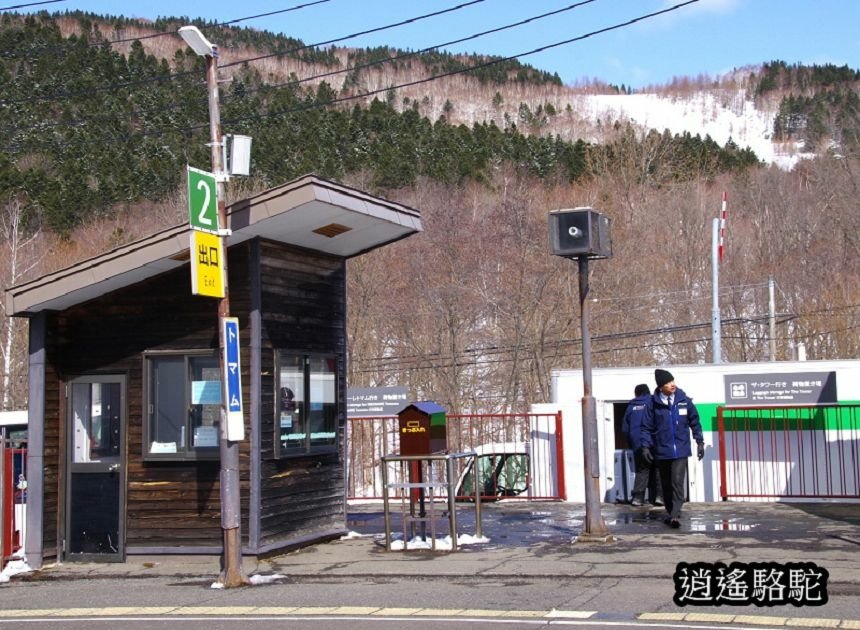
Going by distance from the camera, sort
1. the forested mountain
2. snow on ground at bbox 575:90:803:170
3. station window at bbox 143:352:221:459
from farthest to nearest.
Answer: snow on ground at bbox 575:90:803:170 < the forested mountain < station window at bbox 143:352:221:459

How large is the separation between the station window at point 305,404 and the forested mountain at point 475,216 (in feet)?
85.4

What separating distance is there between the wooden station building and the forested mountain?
26331mm

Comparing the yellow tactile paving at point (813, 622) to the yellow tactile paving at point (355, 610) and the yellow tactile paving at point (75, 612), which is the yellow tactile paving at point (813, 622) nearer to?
the yellow tactile paving at point (355, 610)

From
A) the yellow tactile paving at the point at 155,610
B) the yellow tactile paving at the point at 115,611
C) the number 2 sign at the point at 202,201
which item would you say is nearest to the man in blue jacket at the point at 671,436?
the number 2 sign at the point at 202,201

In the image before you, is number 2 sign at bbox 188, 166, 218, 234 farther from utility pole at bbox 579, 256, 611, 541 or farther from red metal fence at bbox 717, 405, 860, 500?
red metal fence at bbox 717, 405, 860, 500

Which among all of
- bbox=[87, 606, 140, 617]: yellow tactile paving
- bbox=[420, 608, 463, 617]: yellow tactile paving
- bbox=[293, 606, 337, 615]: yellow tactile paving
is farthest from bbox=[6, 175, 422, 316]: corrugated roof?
bbox=[420, 608, 463, 617]: yellow tactile paving

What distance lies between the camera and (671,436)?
45.4 ft

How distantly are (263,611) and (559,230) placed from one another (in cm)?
550

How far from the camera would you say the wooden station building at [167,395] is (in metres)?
12.6

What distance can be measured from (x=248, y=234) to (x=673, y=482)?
6019mm

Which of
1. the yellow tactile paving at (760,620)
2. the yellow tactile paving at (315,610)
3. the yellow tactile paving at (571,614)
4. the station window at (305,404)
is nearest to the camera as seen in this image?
the yellow tactile paving at (760,620)

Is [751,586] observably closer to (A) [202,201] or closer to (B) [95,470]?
(A) [202,201]

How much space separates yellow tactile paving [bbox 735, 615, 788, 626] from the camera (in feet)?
27.6

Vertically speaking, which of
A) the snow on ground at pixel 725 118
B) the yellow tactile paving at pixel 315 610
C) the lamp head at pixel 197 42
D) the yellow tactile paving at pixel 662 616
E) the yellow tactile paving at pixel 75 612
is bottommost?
the yellow tactile paving at pixel 75 612
